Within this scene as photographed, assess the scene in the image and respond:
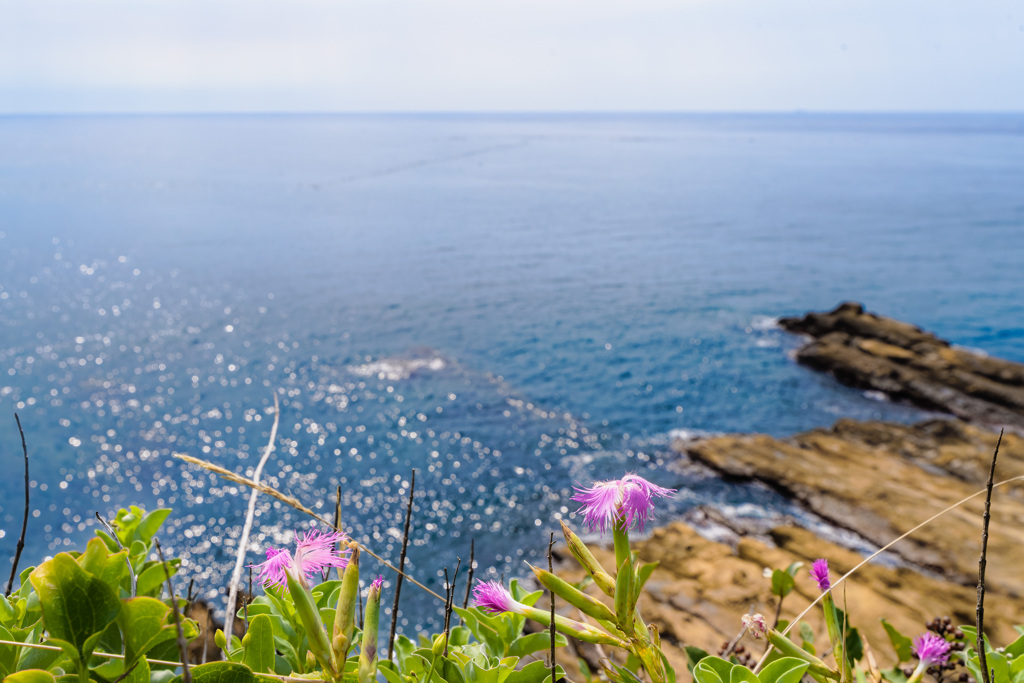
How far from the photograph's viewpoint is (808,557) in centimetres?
1134

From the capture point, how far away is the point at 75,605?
3.03 ft

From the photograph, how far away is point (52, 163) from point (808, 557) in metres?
113

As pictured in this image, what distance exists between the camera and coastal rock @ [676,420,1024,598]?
1134cm

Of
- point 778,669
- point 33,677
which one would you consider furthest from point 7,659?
point 778,669

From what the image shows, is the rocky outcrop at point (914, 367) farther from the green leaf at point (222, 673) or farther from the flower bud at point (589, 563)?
the green leaf at point (222, 673)

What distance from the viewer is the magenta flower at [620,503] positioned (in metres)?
1.06

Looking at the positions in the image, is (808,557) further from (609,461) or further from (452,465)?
(452,465)

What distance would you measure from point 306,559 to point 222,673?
192 mm

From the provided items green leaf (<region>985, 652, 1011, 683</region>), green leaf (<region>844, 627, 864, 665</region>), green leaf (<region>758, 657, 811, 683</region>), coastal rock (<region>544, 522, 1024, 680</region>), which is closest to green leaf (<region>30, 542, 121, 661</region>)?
green leaf (<region>758, 657, 811, 683</region>)

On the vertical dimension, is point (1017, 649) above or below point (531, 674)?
below

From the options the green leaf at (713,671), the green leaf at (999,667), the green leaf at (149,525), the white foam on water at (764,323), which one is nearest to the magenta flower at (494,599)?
the green leaf at (713,671)

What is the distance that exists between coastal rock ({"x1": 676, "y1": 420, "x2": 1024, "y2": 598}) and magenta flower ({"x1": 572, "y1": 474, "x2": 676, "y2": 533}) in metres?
11.8

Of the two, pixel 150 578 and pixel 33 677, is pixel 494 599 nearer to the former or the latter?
pixel 33 677

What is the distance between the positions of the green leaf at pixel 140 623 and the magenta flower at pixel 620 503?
0.64 m
